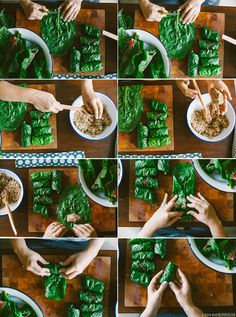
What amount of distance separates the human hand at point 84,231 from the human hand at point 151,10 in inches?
42.8

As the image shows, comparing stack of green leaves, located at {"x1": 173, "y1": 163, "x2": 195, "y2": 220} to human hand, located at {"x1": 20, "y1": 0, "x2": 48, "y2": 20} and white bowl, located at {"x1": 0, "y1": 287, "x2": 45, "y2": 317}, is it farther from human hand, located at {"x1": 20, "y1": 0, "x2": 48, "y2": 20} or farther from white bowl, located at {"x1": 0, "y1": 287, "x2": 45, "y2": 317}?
human hand, located at {"x1": 20, "y1": 0, "x2": 48, "y2": 20}

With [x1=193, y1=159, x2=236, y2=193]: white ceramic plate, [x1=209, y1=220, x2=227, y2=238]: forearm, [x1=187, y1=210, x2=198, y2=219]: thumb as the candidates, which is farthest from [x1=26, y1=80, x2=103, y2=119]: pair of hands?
[x1=209, y1=220, x2=227, y2=238]: forearm

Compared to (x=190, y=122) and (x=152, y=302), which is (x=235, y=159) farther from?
(x=152, y=302)

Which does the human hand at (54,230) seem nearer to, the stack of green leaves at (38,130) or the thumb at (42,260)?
the thumb at (42,260)

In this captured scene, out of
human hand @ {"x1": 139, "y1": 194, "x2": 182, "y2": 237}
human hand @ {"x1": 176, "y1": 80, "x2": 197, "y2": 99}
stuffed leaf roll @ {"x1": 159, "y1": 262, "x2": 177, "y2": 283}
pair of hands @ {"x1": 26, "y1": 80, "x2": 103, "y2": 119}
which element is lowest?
stuffed leaf roll @ {"x1": 159, "y1": 262, "x2": 177, "y2": 283}

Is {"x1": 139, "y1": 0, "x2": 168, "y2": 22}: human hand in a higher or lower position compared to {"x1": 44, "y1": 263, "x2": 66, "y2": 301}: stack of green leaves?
higher

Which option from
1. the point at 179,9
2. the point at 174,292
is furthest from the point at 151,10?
the point at 174,292

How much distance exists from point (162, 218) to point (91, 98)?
2.29 ft

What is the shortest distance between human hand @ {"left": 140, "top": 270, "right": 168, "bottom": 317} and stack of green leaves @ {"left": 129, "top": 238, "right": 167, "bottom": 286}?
34 millimetres

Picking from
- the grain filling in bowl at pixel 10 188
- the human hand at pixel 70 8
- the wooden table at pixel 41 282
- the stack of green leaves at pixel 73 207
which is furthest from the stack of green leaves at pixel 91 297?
the human hand at pixel 70 8

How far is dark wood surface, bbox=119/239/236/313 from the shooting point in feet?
8.71

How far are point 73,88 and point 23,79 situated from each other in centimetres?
25

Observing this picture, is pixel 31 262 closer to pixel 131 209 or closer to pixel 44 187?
pixel 44 187

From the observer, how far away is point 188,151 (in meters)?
2.64
